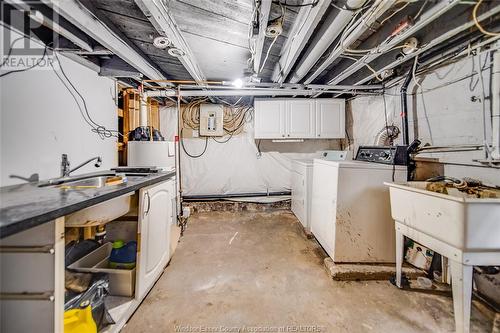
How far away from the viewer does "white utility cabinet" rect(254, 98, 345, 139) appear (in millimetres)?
3422

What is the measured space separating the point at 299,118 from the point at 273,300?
270 cm

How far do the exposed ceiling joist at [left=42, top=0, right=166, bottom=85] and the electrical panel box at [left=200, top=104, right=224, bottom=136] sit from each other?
4.97ft

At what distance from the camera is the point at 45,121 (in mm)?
1560

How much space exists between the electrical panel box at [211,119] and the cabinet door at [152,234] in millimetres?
2023

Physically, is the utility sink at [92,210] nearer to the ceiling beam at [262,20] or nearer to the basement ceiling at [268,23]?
the basement ceiling at [268,23]

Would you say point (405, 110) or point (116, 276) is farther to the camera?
point (405, 110)

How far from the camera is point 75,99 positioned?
6.10 ft

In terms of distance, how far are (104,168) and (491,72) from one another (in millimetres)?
3561

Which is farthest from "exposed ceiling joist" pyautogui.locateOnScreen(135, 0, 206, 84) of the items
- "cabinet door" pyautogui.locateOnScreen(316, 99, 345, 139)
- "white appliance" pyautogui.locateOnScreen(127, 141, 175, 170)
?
"cabinet door" pyautogui.locateOnScreen(316, 99, 345, 139)

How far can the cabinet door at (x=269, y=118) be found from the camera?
342cm

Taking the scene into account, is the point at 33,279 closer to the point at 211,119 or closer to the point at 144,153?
the point at 144,153

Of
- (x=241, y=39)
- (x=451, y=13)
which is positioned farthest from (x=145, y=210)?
(x=451, y=13)

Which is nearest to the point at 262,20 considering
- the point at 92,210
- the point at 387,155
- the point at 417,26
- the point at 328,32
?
the point at 328,32

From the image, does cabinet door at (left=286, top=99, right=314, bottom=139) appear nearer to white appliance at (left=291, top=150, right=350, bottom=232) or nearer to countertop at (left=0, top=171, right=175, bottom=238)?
white appliance at (left=291, top=150, right=350, bottom=232)
